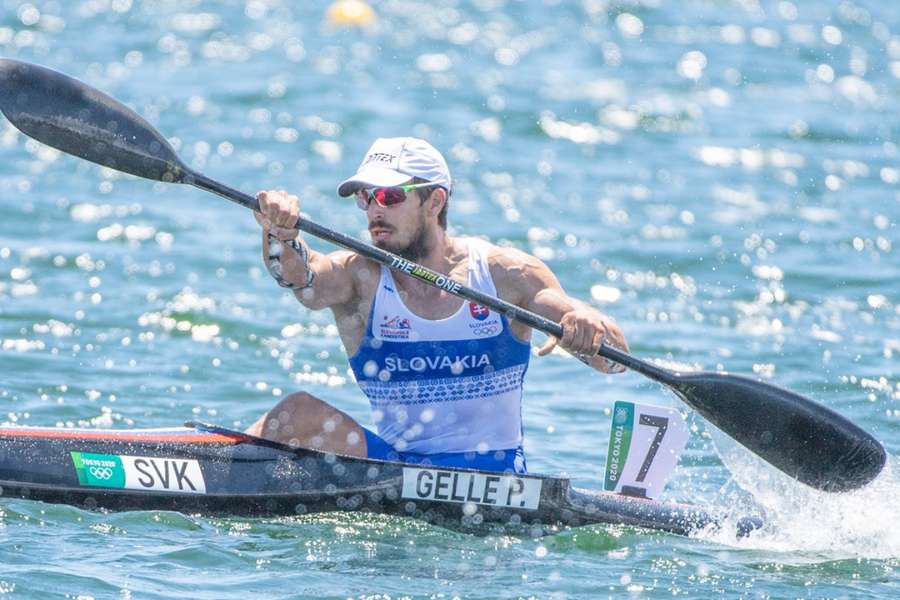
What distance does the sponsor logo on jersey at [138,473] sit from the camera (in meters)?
6.70

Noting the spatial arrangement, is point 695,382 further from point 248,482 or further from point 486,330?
point 248,482

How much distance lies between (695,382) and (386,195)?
1616 mm

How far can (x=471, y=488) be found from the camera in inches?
270

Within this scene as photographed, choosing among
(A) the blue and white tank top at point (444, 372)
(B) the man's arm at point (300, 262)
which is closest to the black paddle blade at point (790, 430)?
(A) the blue and white tank top at point (444, 372)

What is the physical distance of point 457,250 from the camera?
7191 mm

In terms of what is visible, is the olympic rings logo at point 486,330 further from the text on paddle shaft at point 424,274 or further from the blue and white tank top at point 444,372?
the text on paddle shaft at point 424,274

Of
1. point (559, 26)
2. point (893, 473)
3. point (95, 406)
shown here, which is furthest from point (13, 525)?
point (559, 26)

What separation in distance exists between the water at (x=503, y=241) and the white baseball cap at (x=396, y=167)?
1.42m

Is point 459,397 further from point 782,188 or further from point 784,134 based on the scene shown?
point 784,134

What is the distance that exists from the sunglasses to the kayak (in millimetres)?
1106

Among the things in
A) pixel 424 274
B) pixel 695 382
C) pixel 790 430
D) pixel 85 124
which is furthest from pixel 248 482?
pixel 790 430

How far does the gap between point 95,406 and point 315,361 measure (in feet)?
5.96

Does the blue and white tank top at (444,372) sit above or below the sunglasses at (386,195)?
below

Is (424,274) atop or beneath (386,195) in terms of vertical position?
beneath
